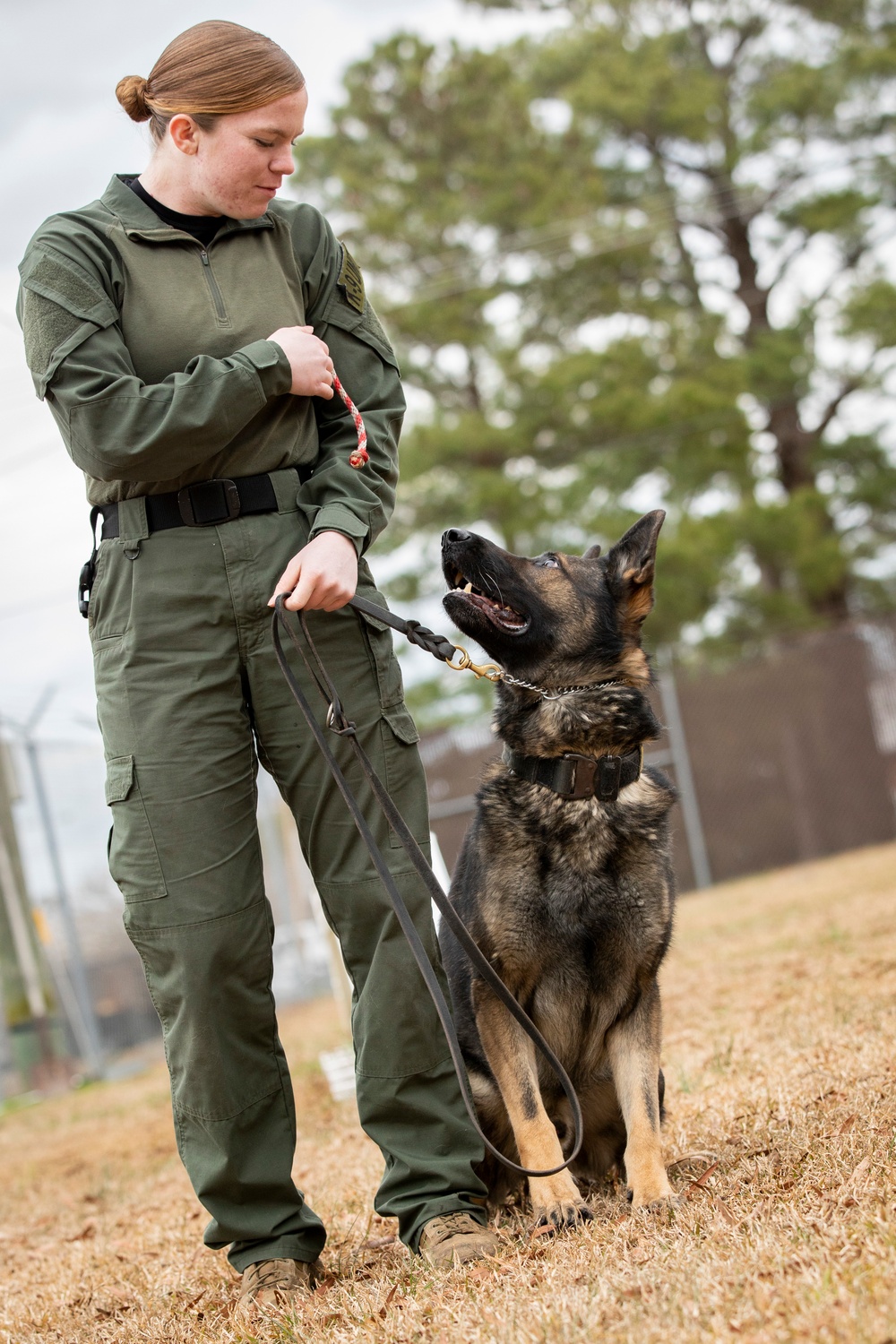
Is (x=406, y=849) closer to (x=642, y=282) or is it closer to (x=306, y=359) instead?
(x=306, y=359)

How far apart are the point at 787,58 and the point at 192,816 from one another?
16.8 metres

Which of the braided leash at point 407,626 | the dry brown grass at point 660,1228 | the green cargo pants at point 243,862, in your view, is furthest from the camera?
the braided leash at point 407,626

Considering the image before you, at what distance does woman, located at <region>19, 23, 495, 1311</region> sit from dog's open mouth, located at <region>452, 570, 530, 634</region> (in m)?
0.41

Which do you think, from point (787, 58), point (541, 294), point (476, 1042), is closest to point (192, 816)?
point (476, 1042)

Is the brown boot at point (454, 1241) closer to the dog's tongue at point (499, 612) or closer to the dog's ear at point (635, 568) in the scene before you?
the dog's tongue at point (499, 612)

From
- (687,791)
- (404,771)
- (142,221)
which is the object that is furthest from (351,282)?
(687,791)

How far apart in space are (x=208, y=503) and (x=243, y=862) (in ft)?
2.39

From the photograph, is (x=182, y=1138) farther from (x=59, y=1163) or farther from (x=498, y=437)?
(x=498, y=437)

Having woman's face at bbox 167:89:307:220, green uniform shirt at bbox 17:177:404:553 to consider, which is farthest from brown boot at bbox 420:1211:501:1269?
woman's face at bbox 167:89:307:220

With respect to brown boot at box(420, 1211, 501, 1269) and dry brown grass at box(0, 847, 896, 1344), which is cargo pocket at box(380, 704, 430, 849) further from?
dry brown grass at box(0, 847, 896, 1344)

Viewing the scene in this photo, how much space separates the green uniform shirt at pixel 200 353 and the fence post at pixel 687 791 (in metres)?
11.0

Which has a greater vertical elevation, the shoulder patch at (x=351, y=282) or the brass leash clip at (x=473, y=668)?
the shoulder patch at (x=351, y=282)

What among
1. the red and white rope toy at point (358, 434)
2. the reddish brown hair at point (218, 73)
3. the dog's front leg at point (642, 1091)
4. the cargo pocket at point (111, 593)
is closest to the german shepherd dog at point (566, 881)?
the dog's front leg at point (642, 1091)

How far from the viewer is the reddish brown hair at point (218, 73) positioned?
2475mm
